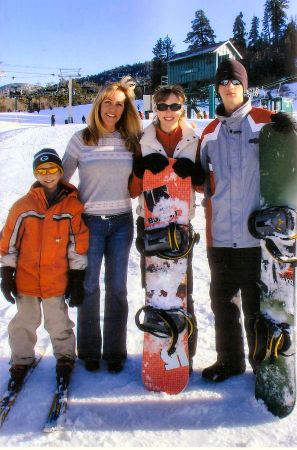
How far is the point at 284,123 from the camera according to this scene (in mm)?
1897

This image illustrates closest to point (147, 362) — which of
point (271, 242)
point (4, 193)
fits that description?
point (271, 242)

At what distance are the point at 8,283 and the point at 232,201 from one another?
1335 millimetres

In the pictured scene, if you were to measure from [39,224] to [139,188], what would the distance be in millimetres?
635

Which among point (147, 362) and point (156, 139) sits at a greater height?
point (156, 139)

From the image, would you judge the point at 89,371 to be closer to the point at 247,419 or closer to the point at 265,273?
the point at 247,419

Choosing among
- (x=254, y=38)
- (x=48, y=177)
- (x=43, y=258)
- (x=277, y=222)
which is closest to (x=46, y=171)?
(x=48, y=177)

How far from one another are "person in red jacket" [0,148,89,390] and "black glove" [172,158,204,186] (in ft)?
2.02

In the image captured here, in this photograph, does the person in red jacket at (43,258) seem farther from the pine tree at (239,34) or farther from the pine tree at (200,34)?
the pine tree at (239,34)

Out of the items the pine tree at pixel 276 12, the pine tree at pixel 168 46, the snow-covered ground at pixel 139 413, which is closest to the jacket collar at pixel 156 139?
the snow-covered ground at pixel 139 413

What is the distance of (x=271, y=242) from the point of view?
1919mm

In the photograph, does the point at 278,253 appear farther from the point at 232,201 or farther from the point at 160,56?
the point at 160,56

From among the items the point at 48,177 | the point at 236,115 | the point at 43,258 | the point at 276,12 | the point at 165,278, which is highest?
the point at 276,12

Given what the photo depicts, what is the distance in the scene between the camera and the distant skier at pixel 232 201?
6.64 feet

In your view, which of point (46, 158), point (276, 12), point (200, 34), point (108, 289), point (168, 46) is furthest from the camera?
point (168, 46)
